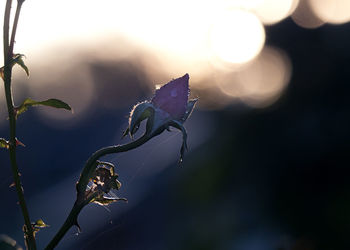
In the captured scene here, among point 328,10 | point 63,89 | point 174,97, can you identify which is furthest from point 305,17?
point 174,97

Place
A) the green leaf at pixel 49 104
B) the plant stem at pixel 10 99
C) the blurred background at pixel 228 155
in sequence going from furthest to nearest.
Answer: the blurred background at pixel 228 155, the green leaf at pixel 49 104, the plant stem at pixel 10 99

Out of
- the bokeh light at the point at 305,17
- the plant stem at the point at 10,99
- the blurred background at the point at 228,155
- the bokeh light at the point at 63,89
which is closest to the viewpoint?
the plant stem at the point at 10,99

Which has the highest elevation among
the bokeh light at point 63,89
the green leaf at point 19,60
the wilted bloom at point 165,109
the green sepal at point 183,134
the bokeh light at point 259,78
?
the bokeh light at point 63,89

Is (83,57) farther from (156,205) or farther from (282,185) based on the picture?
(282,185)

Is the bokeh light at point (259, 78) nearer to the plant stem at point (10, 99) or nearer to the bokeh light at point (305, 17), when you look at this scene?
the bokeh light at point (305, 17)

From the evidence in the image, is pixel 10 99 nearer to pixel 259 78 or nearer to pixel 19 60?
pixel 19 60

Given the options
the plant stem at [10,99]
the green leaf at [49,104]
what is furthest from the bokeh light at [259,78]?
the plant stem at [10,99]

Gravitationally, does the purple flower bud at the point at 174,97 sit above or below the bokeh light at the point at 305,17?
below

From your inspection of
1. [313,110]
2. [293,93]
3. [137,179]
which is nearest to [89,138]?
[137,179]

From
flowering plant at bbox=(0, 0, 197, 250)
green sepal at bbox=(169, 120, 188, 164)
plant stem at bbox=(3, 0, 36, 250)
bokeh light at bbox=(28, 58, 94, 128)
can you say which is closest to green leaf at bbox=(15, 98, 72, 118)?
flowering plant at bbox=(0, 0, 197, 250)

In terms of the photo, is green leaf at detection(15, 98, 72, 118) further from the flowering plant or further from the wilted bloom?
the wilted bloom
